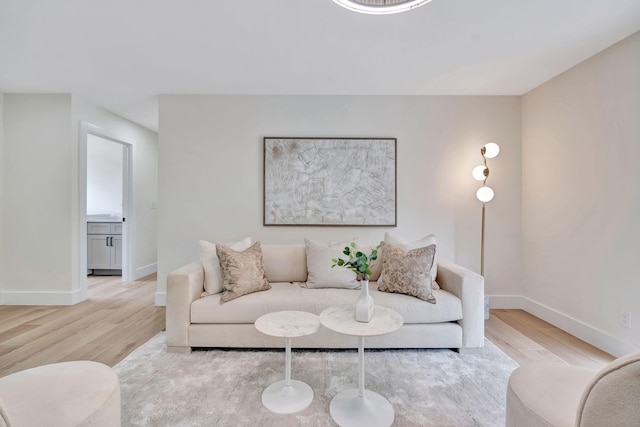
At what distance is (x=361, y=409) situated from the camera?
175 centimetres

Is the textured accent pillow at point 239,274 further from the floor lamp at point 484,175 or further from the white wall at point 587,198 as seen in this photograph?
the white wall at point 587,198

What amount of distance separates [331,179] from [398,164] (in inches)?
32.1

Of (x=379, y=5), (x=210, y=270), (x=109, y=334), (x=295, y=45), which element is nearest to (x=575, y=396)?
(x=379, y=5)

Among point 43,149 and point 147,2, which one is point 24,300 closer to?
point 43,149

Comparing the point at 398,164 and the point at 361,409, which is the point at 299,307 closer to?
the point at 361,409

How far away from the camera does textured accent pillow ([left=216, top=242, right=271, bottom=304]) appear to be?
2572 mm

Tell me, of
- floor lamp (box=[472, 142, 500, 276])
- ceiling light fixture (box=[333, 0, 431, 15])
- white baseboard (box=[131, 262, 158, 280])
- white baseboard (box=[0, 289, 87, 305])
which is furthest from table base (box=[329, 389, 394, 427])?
white baseboard (box=[131, 262, 158, 280])

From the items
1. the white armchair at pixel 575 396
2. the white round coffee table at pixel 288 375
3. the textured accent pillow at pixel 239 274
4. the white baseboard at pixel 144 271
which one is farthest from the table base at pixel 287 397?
the white baseboard at pixel 144 271

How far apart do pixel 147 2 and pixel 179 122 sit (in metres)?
1.76

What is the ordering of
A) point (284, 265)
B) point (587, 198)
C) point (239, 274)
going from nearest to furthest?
point (239, 274), point (587, 198), point (284, 265)

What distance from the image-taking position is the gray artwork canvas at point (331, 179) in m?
3.61

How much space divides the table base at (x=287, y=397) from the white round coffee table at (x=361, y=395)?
0.58ft

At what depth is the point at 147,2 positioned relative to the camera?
6.48 ft

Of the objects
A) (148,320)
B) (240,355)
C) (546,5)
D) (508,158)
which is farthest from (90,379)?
(508,158)
